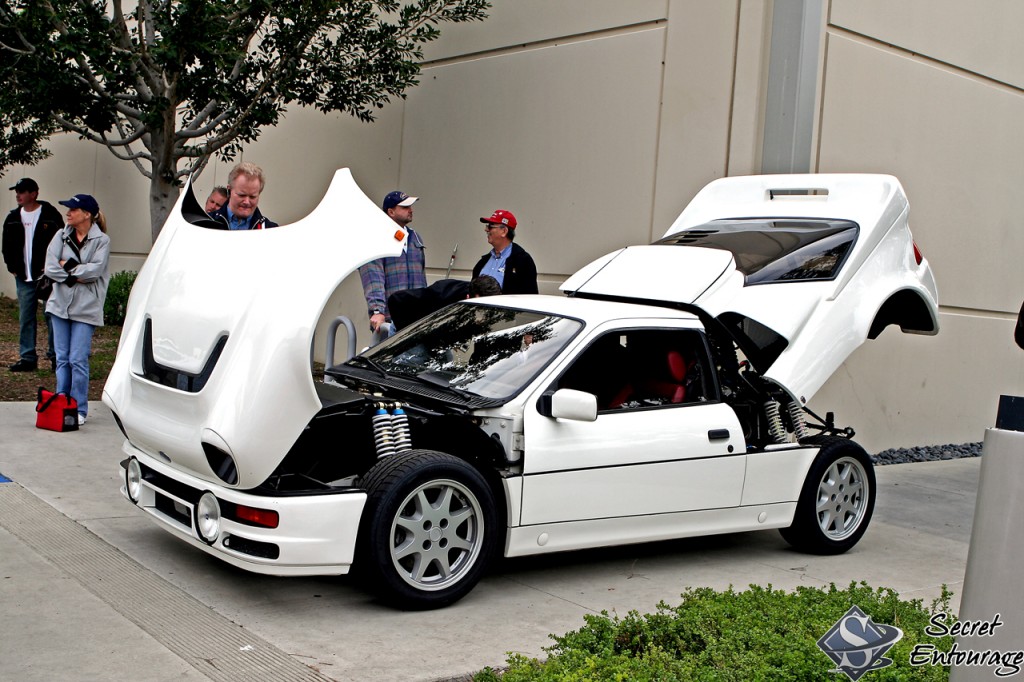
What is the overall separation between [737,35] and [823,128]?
1.23 meters

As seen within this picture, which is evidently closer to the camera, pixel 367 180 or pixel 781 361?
pixel 781 361

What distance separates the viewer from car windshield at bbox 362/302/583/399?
5.69 meters

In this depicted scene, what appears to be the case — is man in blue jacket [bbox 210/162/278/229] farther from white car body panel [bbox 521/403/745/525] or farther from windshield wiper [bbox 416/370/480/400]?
white car body panel [bbox 521/403/745/525]

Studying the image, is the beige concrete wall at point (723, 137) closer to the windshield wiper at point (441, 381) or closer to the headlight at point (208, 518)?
the windshield wiper at point (441, 381)

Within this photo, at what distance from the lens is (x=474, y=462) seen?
17.9ft

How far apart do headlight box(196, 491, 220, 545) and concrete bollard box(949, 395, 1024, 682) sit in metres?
3.32

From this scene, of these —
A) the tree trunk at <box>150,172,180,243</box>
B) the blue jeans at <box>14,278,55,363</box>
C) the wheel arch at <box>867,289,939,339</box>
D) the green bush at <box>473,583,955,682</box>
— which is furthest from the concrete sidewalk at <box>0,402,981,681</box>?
the tree trunk at <box>150,172,180,243</box>

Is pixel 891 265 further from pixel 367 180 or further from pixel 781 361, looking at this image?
pixel 367 180

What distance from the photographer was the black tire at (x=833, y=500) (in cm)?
659

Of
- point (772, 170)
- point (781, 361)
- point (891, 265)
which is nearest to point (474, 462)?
point (781, 361)

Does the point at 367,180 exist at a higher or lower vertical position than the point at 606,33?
lower

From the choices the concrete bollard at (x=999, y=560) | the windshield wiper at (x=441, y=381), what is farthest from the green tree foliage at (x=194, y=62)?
the concrete bollard at (x=999, y=560)

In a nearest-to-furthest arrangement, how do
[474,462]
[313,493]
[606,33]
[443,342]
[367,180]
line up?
[313,493]
[474,462]
[443,342]
[606,33]
[367,180]

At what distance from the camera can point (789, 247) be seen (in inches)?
263
